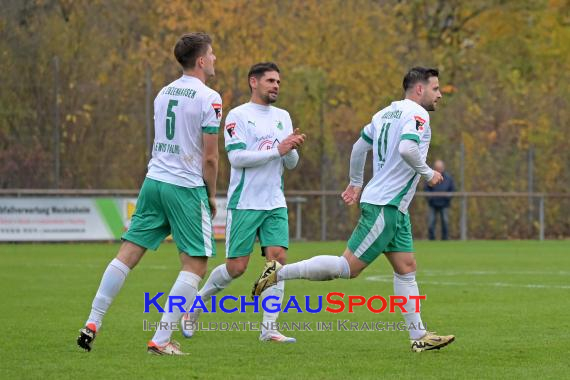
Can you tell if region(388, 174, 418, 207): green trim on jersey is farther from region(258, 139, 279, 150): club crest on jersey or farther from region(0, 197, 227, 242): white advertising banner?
region(0, 197, 227, 242): white advertising banner

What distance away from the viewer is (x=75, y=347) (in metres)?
9.51

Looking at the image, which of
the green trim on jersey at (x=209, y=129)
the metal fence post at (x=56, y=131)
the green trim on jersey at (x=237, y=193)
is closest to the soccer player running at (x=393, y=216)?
the green trim on jersey at (x=237, y=193)

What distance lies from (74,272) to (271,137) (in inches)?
350

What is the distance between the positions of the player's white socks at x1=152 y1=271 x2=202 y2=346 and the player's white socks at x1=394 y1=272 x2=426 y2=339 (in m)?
1.53

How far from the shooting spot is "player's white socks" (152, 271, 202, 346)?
888 cm

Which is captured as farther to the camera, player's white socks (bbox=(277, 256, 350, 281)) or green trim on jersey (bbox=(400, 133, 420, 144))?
player's white socks (bbox=(277, 256, 350, 281))

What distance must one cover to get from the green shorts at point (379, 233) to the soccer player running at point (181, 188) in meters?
1.11

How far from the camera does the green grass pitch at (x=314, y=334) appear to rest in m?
8.29

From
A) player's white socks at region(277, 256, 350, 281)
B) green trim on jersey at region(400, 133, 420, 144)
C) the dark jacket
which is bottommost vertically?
the dark jacket

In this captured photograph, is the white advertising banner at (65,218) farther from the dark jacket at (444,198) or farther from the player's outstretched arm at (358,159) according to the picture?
the player's outstretched arm at (358,159)

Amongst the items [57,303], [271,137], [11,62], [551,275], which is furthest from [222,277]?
[11,62]

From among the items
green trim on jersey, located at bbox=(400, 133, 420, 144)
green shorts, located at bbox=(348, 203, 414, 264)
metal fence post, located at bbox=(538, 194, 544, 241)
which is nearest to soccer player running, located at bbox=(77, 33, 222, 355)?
green shorts, located at bbox=(348, 203, 414, 264)

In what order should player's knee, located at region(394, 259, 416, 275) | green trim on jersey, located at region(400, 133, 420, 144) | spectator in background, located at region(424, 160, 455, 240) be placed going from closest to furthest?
green trim on jersey, located at region(400, 133, 420, 144)
player's knee, located at region(394, 259, 416, 275)
spectator in background, located at region(424, 160, 455, 240)

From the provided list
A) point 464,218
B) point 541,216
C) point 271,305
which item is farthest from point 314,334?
point 541,216
